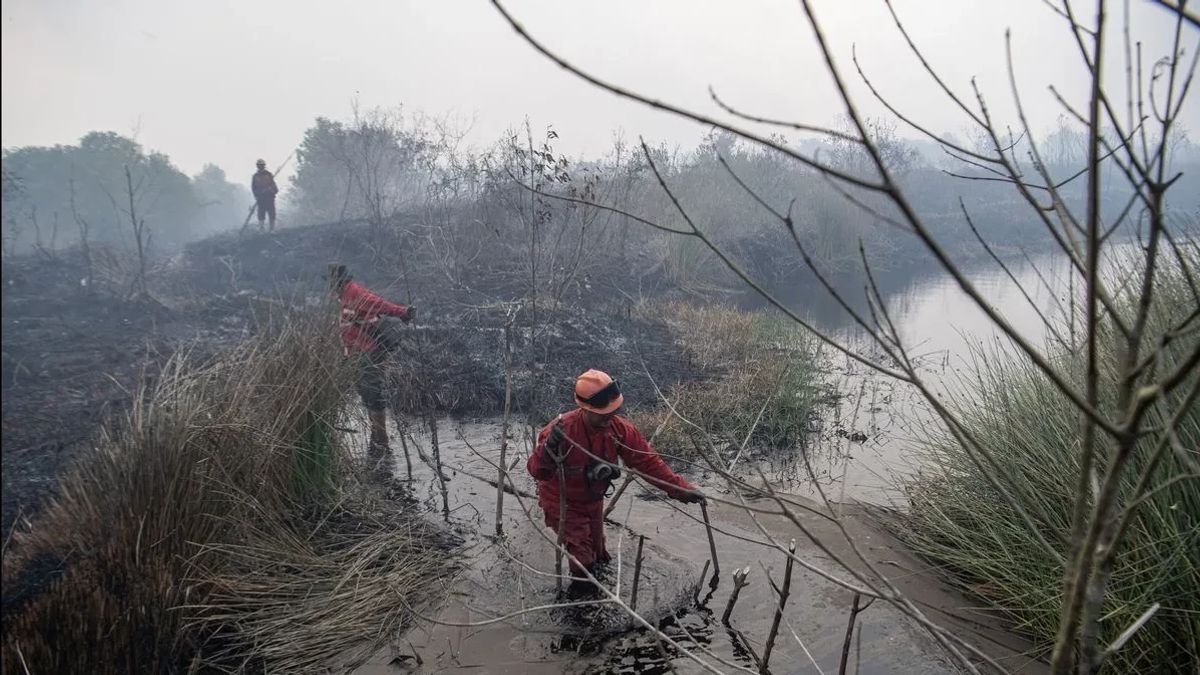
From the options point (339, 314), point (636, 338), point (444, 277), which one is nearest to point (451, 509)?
point (339, 314)

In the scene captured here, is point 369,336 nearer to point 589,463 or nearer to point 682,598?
point 589,463

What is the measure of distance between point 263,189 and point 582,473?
15.7m

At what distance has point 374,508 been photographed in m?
5.11

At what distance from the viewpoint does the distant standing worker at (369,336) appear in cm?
620

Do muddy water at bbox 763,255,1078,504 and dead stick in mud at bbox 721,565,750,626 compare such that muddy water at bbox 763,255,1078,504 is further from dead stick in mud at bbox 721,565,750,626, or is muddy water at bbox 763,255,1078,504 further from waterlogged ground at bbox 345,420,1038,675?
waterlogged ground at bbox 345,420,1038,675

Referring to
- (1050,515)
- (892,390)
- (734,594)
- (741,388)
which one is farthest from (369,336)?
(892,390)

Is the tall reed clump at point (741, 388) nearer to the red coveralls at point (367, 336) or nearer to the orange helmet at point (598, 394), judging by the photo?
the orange helmet at point (598, 394)

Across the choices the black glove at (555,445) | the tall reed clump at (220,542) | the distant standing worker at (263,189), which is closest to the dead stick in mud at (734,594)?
the black glove at (555,445)

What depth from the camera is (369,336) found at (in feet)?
21.4

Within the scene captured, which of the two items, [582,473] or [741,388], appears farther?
[741,388]

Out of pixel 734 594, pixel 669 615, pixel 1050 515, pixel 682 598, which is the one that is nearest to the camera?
pixel 734 594

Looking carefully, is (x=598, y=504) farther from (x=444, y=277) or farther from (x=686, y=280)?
(x=686, y=280)

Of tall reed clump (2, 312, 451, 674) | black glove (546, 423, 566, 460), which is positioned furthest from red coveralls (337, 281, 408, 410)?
black glove (546, 423, 566, 460)

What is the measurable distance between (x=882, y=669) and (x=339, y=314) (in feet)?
15.0
